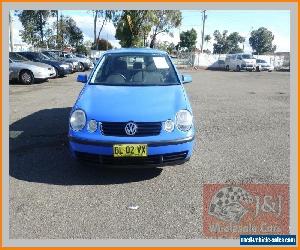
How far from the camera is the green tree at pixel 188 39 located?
82.1m

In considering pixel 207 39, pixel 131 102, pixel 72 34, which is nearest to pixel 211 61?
pixel 72 34

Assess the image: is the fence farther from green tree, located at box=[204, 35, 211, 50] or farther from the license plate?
green tree, located at box=[204, 35, 211, 50]

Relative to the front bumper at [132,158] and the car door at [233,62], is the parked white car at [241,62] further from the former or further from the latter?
the front bumper at [132,158]

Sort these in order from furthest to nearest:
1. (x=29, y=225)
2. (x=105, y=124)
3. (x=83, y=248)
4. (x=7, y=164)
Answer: (x=7, y=164) → (x=105, y=124) → (x=29, y=225) → (x=83, y=248)

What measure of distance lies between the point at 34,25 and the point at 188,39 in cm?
4513

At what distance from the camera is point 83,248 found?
129 inches

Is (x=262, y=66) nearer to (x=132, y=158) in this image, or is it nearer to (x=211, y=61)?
(x=211, y=61)

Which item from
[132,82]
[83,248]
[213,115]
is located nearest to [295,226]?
[83,248]

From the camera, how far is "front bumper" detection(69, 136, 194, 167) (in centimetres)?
434

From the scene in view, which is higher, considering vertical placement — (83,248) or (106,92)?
(106,92)

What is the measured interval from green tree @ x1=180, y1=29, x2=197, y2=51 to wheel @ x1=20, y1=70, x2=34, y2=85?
226ft

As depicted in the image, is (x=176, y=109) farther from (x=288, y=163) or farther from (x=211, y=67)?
(x=211, y=67)

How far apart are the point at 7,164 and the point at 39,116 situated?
351 centimetres

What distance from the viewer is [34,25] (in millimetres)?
44156
